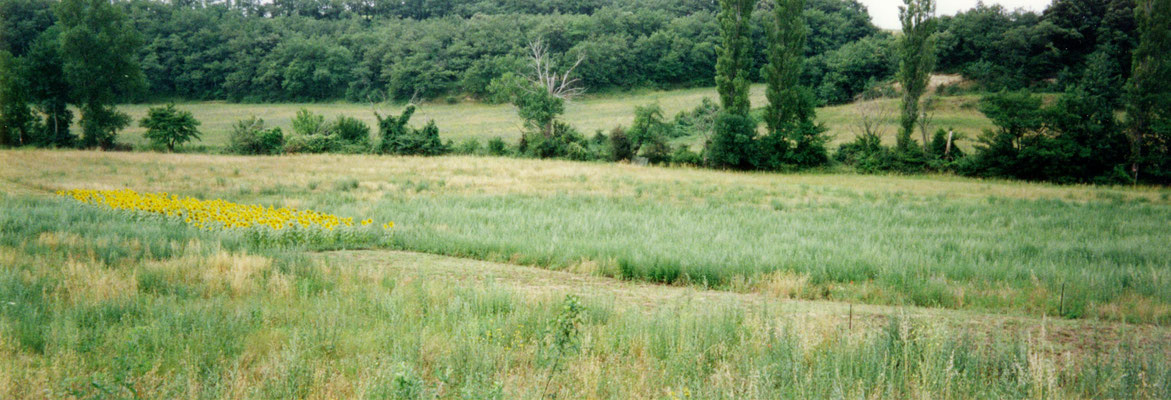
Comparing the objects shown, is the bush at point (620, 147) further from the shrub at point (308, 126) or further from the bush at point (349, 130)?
the shrub at point (308, 126)

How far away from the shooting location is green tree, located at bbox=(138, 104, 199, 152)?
159 ft

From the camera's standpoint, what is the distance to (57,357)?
4.98 m

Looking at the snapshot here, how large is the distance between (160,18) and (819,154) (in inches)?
3666

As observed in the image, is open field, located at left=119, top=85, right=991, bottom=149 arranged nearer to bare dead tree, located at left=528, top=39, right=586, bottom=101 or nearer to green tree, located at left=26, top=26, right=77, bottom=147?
bare dead tree, located at left=528, top=39, right=586, bottom=101

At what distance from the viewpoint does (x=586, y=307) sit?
6.76m

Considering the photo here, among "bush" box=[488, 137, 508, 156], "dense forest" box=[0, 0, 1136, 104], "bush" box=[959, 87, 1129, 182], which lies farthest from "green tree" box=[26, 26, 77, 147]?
"bush" box=[959, 87, 1129, 182]

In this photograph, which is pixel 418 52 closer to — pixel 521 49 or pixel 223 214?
pixel 521 49

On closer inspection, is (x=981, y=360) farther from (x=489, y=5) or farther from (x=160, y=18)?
(x=489, y=5)

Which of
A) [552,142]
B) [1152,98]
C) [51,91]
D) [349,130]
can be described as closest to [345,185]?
[552,142]

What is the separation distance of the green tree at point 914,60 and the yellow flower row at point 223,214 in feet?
126

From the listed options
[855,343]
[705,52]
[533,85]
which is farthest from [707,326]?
[705,52]

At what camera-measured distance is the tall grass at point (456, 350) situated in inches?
187

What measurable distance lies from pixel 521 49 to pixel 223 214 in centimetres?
7872

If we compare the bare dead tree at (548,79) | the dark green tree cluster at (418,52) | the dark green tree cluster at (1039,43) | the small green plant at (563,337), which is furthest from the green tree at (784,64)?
the small green plant at (563,337)
